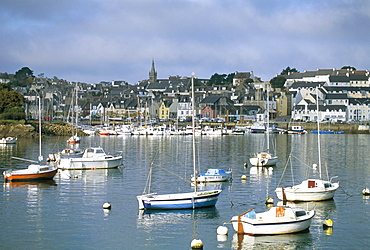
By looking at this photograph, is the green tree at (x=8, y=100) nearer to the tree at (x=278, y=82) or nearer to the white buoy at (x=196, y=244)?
the white buoy at (x=196, y=244)

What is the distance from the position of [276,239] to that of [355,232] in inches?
157

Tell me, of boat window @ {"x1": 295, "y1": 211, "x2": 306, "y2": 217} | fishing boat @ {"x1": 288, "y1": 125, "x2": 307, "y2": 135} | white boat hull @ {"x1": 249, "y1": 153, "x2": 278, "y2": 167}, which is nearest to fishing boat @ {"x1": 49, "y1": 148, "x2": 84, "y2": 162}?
white boat hull @ {"x1": 249, "y1": 153, "x2": 278, "y2": 167}

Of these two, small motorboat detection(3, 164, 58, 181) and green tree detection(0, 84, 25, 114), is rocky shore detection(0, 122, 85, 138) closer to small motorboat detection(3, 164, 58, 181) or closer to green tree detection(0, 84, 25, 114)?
green tree detection(0, 84, 25, 114)

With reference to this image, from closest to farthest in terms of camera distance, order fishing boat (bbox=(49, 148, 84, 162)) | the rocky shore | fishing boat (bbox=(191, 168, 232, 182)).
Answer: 1. fishing boat (bbox=(191, 168, 232, 182))
2. fishing boat (bbox=(49, 148, 84, 162))
3. the rocky shore

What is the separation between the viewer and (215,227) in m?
23.4

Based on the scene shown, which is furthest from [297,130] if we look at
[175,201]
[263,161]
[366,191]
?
[175,201]

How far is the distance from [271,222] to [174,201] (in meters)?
6.01

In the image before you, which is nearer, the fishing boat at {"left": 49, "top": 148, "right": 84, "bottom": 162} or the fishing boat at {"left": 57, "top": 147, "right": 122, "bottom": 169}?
the fishing boat at {"left": 57, "top": 147, "right": 122, "bottom": 169}

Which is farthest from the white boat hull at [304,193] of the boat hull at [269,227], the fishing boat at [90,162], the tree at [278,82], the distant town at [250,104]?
the tree at [278,82]

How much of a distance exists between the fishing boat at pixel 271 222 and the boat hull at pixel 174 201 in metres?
4.32

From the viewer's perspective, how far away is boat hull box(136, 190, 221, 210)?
84.2ft

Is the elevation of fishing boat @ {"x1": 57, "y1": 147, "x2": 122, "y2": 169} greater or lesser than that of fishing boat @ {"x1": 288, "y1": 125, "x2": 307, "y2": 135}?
lesser

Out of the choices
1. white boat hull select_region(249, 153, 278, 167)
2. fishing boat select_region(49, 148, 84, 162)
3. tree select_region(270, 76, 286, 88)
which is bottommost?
white boat hull select_region(249, 153, 278, 167)

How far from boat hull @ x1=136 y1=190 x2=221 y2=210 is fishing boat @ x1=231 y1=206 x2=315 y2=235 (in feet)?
14.2
